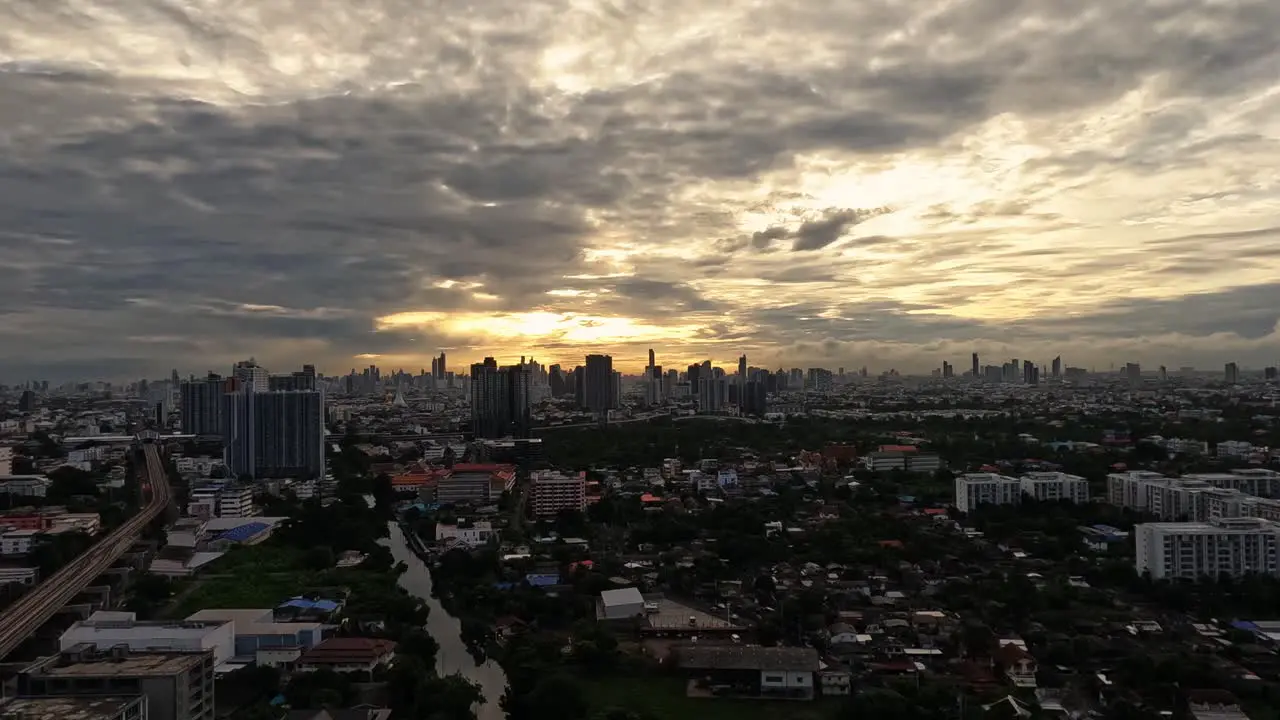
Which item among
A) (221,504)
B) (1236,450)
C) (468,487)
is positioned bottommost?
(221,504)

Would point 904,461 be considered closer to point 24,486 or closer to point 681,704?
point 681,704

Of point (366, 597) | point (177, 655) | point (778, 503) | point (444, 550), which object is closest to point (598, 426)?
point (778, 503)

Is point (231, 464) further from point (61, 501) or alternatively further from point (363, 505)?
point (363, 505)

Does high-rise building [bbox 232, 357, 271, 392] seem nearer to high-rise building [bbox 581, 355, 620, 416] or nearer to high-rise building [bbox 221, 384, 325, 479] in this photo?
high-rise building [bbox 221, 384, 325, 479]

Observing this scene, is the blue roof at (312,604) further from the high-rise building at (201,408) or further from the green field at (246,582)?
the high-rise building at (201,408)

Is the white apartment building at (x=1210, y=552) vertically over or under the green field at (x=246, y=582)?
over

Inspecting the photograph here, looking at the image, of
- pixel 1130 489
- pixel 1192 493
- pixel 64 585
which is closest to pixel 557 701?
pixel 64 585

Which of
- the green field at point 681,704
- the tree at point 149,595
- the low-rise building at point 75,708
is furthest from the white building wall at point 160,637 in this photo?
the green field at point 681,704
